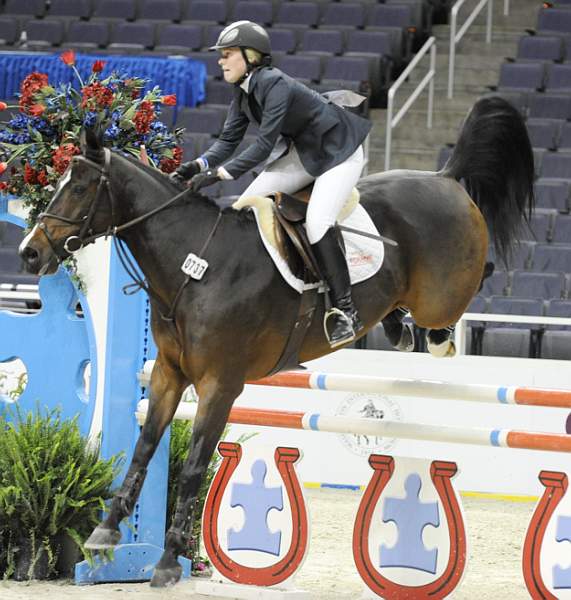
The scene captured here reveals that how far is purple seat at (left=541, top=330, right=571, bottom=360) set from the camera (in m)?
8.65

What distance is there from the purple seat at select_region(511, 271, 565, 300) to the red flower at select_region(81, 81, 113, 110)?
5447 mm

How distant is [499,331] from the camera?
8.91 metres

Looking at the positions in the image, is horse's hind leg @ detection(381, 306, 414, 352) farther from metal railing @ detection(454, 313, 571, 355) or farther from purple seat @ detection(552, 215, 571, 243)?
purple seat @ detection(552, 215, 571, 243)

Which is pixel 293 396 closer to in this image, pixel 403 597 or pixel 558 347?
pixel 558 347

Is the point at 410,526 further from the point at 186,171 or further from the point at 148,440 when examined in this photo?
the point at 186,171

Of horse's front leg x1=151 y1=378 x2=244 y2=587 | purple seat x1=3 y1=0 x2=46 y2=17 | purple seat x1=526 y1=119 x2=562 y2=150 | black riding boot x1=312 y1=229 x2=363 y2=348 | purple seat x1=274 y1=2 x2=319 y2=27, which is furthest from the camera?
purple seat x1=3 y1=0 x2=46 y2=17

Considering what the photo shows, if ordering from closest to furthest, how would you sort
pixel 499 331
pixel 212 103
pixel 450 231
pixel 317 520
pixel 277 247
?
pixel 277 247
pixel 450 231
pixel 317 520
pixel 499 331
pixel 212 103

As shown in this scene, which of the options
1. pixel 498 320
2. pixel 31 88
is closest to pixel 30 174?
pixel 31 88

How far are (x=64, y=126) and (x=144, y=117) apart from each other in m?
0.33

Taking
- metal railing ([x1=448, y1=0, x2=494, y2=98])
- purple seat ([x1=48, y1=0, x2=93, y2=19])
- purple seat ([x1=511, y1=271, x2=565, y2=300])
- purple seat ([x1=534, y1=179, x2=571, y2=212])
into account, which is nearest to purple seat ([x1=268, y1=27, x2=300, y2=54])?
metal railing ([x1=448, y1=0, x2=494, y2=98])

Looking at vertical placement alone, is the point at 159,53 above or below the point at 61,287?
above

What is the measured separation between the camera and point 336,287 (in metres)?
4.54

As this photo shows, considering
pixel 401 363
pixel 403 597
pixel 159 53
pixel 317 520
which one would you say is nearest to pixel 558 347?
pixel 401 363

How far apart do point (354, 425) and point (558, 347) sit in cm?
445
